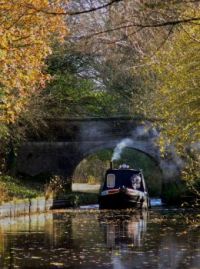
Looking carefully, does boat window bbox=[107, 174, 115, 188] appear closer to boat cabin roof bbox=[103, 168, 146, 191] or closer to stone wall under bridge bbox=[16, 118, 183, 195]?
boat cabin roof bbox=[103, 168, 146, 191]

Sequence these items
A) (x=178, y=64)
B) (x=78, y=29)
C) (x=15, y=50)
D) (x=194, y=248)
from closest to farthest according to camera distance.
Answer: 1. (x=194, y=248)
2. (x=178, y=64)
3. (x=15, y=50)
4. (x=78, y=29)

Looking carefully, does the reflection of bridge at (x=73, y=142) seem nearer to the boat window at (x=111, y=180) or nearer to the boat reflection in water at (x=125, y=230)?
the boat window at (x=111, y=180)

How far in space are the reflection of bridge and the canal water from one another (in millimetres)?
8868

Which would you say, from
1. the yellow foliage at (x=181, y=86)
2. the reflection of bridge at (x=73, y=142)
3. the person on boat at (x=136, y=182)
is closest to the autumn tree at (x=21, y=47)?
the yellow foliage at (x=181, y=86)

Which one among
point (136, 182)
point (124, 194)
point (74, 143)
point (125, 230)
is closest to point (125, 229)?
point (125, 230)

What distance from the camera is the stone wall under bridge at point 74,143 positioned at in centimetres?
3541

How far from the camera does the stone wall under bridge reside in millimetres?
35406

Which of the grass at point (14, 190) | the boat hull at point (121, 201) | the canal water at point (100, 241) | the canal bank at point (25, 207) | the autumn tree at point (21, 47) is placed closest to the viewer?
the canal water at point (100, 241)

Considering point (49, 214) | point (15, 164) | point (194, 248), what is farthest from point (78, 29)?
point (194, 248)

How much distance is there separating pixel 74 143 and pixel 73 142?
66 millimetres

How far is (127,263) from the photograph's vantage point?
45.9 feet

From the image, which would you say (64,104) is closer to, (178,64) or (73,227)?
(73,227)

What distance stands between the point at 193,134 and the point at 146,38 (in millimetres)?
7796

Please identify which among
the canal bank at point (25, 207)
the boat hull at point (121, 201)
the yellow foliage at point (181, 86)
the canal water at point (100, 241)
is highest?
the yellow foliage at point (181, 86)
